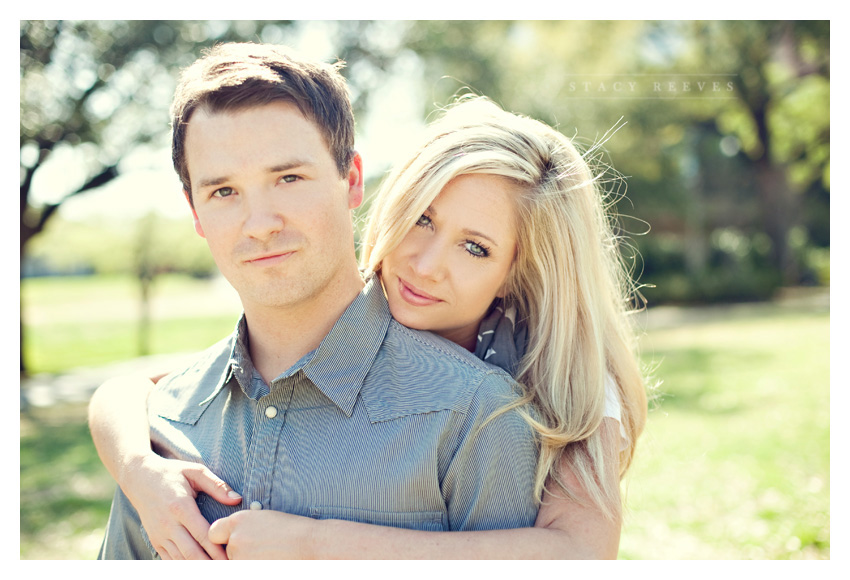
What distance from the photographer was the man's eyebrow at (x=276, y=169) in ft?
6.54

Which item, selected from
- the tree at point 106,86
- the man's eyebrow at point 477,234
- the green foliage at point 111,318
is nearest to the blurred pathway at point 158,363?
the green foliage at point 111,318

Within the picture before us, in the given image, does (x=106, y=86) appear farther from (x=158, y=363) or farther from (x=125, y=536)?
(x=125, y=536)

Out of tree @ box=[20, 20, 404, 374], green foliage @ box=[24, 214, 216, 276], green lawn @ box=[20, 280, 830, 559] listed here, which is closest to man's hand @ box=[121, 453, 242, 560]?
green lawn @ box=[20, 280, 830, 559]

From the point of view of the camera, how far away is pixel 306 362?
6.59 ft

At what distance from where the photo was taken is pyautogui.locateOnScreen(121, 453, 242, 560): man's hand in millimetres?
1912

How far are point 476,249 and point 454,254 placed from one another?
0.27ft

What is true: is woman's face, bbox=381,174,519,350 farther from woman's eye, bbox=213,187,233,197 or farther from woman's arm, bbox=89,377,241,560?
woman's arm, bbox=89,377,241,560

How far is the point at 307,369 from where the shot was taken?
2.00m

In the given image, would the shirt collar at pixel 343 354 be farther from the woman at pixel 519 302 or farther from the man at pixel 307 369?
the woman at pixel 519 302

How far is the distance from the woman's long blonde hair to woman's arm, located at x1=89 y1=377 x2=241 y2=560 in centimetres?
98

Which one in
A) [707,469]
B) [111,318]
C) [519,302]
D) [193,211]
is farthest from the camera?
[111,318]

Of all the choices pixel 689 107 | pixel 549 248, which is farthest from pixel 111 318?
pixel 549 248

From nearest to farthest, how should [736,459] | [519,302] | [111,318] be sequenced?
[519,302], [736,459], [111,318]
